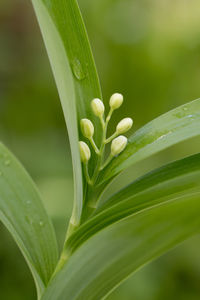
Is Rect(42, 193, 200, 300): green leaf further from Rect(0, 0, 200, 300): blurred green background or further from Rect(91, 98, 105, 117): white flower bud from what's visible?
Rect(0, 0, 200, 300): blurred green background

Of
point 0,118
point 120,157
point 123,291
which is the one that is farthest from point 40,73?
point 120,157

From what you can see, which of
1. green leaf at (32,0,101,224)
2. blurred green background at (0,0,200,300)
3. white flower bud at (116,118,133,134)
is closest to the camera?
green leaf at (32,0,101,224)

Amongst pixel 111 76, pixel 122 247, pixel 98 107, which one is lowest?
pixel 111 76

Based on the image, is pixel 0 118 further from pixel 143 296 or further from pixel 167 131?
pixel 167 131

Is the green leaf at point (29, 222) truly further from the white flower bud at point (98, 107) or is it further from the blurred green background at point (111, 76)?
the blurred green background at point (111, 76)

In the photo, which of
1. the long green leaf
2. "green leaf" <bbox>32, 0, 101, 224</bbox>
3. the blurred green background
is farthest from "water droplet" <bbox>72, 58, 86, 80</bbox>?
the blurred green background

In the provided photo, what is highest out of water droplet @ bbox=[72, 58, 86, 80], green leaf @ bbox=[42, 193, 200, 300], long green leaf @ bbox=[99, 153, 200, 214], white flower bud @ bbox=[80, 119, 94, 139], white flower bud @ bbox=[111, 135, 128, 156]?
water droplet @ bbox=[72, 58, 86, 80]

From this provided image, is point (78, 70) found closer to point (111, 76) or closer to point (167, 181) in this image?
point (167, 181)

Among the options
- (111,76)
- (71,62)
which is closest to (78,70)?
(71,62)
